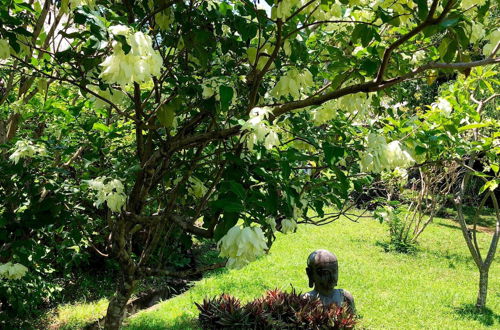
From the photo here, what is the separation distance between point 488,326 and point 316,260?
221cm

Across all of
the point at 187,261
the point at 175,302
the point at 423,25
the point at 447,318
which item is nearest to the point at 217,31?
the point at 423,25

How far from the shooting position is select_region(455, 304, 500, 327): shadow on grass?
5090mm

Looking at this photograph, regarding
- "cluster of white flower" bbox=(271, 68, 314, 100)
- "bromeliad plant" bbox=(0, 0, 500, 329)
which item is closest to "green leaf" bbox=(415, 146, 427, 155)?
"bromeliad plant" bbox=(0, 0, 500, 329)

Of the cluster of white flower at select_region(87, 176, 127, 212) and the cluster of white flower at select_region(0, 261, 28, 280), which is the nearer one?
the cluster of white flower at select_region(87, 176, 127, 212)

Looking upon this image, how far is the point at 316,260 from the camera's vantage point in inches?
161

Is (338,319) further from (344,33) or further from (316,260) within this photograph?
(344,33)

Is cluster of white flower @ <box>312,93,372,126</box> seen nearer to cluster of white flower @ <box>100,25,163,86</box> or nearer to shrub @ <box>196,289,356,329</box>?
cluster of white flower @ <box>100,25,163,86</box>

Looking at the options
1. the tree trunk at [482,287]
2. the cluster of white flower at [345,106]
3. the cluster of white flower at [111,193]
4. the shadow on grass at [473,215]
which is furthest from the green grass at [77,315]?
the shadow on grass at [473,215]

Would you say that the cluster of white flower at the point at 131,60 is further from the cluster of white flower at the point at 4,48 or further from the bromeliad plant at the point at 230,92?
the cluster of white flower at the point at 4,48

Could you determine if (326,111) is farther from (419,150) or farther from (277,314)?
(277,314)

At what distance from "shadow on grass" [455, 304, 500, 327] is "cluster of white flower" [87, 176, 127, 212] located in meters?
4.50

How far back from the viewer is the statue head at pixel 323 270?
160 inches

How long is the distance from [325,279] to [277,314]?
0.51m

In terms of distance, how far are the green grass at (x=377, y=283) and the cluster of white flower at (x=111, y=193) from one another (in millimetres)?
2618
